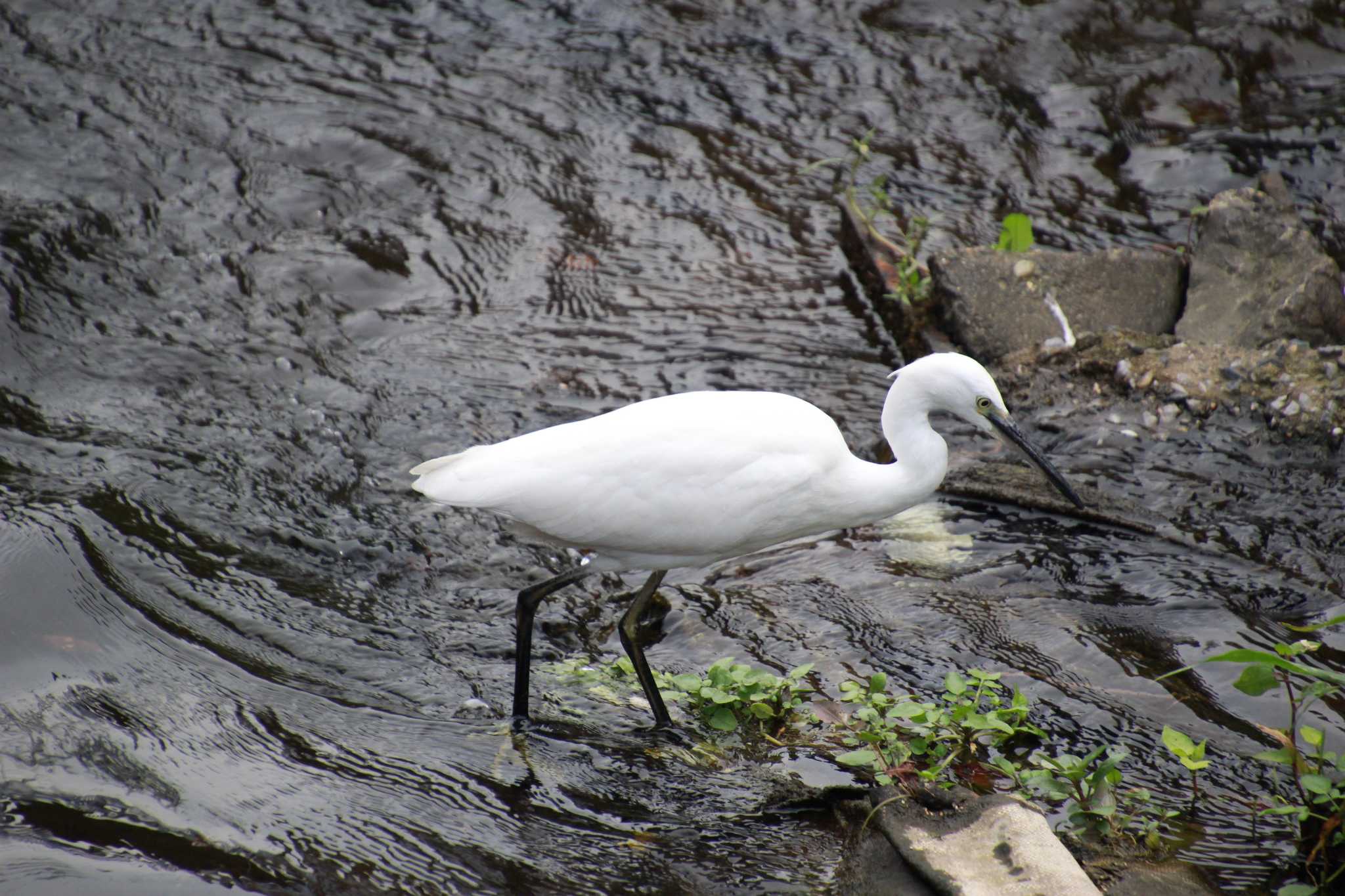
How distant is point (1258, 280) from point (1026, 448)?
8.72ft

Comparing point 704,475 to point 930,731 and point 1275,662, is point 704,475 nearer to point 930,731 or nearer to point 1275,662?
point 930,731

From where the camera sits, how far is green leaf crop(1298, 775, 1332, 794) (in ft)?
9.87

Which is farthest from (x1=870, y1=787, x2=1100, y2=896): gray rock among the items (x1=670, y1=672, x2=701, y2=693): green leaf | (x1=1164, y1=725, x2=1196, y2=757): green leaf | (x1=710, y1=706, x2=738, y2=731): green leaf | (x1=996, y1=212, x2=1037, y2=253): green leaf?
(x1=996, y1=212, x2=1037, y2=253): green leaf

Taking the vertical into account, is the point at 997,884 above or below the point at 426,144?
below

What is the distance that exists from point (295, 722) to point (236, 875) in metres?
0.77

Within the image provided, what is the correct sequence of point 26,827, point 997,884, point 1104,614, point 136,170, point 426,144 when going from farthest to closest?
point 426,144
point 136,170
point 1104,614
point 26,827
point 997,884

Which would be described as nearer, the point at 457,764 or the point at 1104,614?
the point at 457,764

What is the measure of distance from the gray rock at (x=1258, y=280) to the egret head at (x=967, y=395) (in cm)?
225

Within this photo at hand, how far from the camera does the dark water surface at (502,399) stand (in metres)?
3.48

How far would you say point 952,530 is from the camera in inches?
200

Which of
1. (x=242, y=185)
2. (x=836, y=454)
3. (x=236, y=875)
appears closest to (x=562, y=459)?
(x=836, y=454)

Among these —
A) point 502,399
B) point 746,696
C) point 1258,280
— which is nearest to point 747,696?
point 746,696

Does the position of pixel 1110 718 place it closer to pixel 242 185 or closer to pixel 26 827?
pixel 26 827

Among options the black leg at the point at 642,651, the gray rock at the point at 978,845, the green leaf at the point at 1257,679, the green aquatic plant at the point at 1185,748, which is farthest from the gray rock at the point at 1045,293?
the gray rock at the point at 978,845
